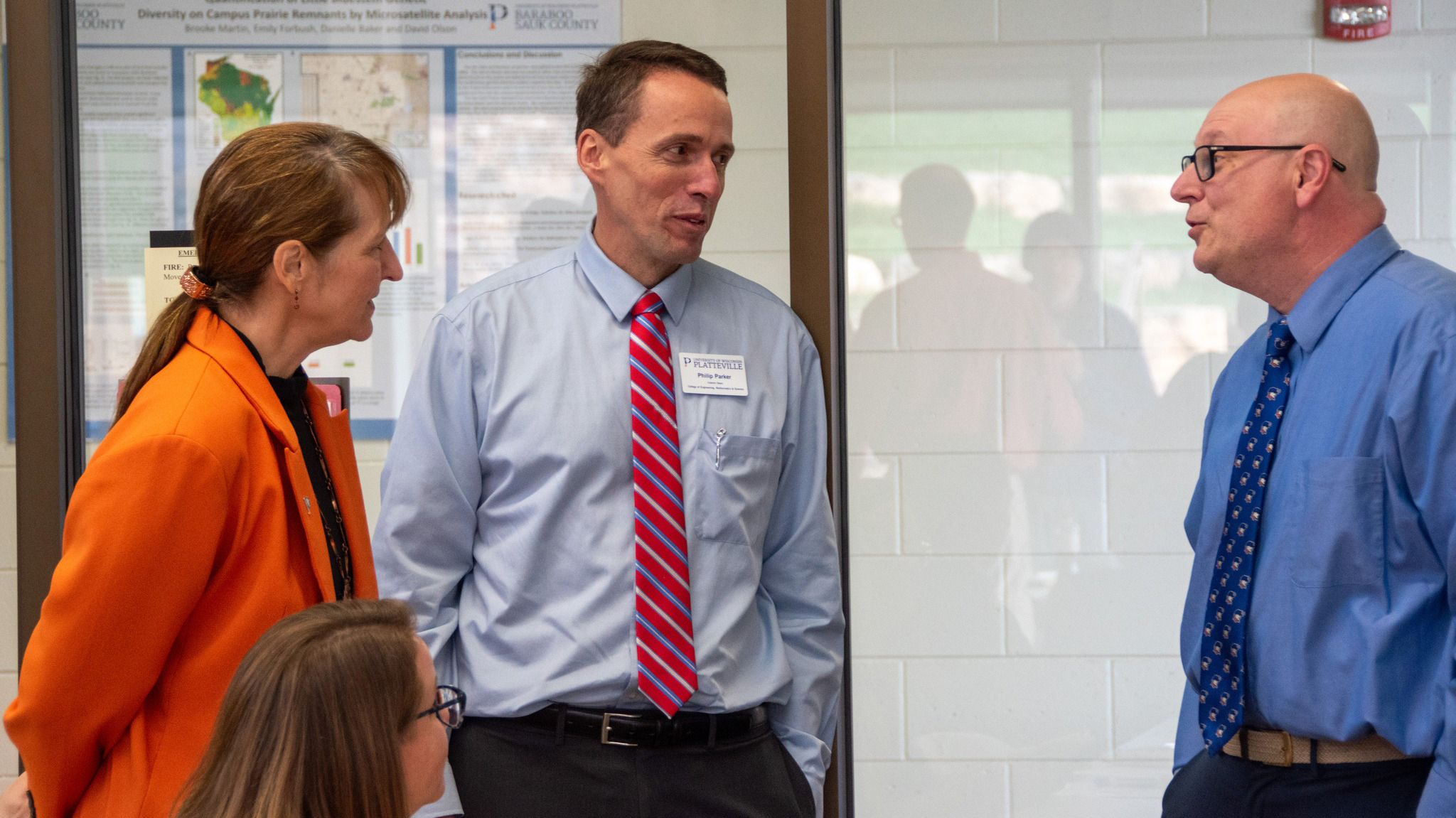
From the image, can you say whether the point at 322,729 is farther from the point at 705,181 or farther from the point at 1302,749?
the point at 1302,749

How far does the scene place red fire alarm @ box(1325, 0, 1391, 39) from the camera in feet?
7.25

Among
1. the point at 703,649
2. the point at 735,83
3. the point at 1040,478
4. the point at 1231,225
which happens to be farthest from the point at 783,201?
the point at 703,649

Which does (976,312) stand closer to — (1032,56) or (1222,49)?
(1032,56)

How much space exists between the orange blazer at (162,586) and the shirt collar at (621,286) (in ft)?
1.85

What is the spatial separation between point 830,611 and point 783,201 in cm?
91

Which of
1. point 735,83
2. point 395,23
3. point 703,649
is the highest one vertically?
point 395,23

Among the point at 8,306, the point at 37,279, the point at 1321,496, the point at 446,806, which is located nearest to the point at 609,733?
the point at 446,806

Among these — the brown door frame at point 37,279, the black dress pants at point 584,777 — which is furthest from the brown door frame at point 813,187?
the brown door frame at point 37,279

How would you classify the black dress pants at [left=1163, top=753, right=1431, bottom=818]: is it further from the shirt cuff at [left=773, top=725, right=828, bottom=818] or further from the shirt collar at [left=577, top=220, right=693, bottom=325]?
the shirt collar at [left=577, top=220, right=693, bottom=325]

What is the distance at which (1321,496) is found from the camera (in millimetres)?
1557

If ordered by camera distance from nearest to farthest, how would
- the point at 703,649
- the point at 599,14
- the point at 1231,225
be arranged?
the point at 703,649 < the point at 1231,225 < the point at 599,14

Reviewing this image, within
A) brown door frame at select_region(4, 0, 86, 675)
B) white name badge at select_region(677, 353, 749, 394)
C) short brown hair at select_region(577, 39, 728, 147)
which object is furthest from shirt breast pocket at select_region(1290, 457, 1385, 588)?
brown door frame at select_region(4, 0, 86, 675)

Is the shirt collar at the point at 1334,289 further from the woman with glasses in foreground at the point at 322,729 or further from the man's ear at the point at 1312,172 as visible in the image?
the woman with glasses in foreground at the point at 322,729

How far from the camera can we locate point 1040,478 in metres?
2.30
